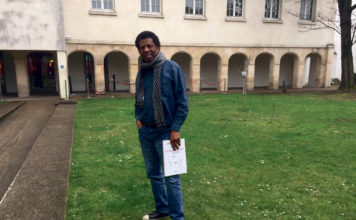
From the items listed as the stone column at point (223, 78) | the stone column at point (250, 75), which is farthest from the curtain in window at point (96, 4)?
the stone column at point (250, 75)

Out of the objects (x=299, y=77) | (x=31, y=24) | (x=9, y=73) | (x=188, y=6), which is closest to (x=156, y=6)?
(x=188, y=6)

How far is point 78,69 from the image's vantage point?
20.5 m

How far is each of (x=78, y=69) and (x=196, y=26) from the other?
339 inches

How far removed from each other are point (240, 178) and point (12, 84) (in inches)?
733

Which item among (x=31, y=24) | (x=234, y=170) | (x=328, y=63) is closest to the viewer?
(x=234, y=170)

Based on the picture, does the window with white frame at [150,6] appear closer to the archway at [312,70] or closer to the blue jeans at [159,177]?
the archway at [312,70]

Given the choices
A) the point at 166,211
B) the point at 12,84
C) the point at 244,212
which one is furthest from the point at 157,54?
the point at 12,84

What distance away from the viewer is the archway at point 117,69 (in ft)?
68.9

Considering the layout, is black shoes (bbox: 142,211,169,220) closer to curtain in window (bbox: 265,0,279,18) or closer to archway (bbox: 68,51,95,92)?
archway (bbox: 68,51,95,92)

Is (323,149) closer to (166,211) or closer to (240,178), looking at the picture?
(240,178)

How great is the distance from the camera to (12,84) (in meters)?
19.3

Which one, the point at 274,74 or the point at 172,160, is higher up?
the point at 274,74

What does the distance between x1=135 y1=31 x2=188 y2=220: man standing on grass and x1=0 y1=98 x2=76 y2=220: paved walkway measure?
146 cm

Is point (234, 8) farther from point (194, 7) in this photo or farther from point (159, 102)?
point (159, 102)
